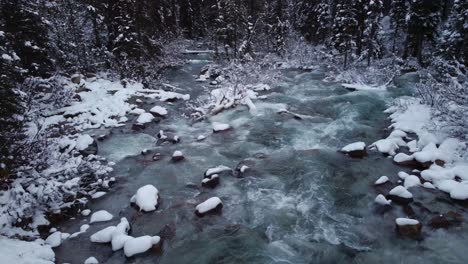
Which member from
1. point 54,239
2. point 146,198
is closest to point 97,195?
point 146,198

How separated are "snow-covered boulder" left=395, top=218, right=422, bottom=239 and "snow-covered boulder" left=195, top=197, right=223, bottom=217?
3919 mm

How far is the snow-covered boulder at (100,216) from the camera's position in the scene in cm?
733

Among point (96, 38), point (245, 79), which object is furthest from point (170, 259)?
point (96, 38)

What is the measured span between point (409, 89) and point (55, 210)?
17.1 metres

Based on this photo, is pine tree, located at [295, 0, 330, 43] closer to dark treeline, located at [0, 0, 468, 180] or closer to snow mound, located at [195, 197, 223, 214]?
dark treeline, located at [0, 0, 468, 180]

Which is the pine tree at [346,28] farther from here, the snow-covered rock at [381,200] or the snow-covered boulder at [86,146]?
the snow-covered boulder at [86,146]

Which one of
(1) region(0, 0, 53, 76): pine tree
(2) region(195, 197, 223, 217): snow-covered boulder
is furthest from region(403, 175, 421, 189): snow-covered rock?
(1) region(0, 0, 53, 76): pine tree

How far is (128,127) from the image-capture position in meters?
12.9

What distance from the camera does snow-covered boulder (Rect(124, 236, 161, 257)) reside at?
6.16 meters

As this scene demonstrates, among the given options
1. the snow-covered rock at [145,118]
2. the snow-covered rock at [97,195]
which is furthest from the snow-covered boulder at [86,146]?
the snow-covered rock at [145,118]

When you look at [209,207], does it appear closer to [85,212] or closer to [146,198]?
[146,198]

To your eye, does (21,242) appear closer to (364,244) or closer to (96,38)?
(364,244)

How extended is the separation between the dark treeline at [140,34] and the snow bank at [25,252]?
191cm

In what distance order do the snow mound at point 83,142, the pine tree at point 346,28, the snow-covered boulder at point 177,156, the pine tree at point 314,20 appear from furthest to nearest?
1. the pine tree at point 314,20
2. the pine tree at point 346,28
3. the snow mound at point 83,142
4. the snow-covered boulder at point 177,156
